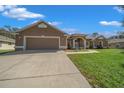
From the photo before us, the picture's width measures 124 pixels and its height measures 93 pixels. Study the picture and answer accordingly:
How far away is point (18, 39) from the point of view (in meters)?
26.7

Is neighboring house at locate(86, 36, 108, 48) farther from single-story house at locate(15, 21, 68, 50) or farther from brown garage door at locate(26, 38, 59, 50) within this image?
brown garage door at locate(26, 38, 59, 50)

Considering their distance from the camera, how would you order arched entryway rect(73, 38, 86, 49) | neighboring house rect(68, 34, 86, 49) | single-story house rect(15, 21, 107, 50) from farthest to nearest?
arched entryway rect(73, 38, 86, 49), neighboring house rect(68, 34, 86, 49), single-story house rect(15, 21, 107, 50)

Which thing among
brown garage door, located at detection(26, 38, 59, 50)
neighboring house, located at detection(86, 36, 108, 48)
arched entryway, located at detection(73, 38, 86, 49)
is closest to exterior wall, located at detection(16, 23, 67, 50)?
brown garage door, located at detection(26, 38, 59, 50)

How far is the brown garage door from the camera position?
87.7ft

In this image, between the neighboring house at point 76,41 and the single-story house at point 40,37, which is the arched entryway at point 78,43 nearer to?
the neighboring house at point 76,41

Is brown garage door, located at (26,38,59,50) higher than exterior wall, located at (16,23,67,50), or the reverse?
exterior wall, located at (16,23,67,50)

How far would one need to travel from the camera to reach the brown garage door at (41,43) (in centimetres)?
2672

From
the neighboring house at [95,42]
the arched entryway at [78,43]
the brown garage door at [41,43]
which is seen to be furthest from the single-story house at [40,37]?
the neighboring house at [95,42]

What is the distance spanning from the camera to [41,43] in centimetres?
2702

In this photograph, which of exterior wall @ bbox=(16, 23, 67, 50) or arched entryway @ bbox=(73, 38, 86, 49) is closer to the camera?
exterior wall @ bbox=(16, 23, 67, 50)
